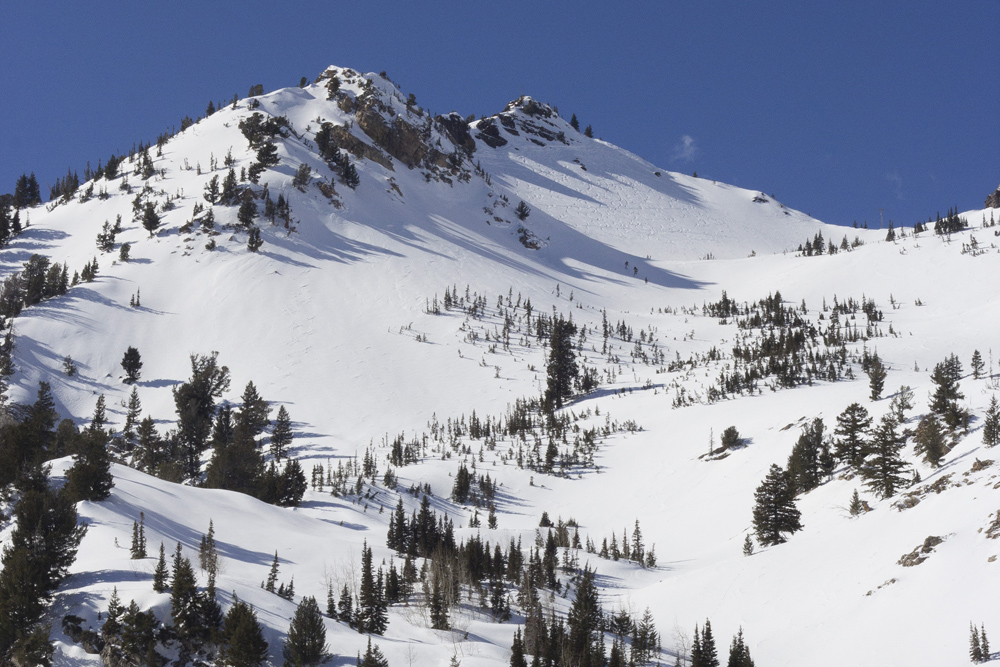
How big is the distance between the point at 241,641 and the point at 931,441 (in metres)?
28.0

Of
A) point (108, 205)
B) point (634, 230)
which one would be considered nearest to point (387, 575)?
point (108, 205)

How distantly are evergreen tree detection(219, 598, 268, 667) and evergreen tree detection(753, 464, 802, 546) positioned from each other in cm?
2299

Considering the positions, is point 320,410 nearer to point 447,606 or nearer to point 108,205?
point 447,606

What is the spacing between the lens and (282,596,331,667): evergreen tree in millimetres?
19938

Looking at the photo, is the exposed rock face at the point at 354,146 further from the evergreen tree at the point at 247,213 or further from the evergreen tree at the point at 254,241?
the evergreen tree at the point at 254,241

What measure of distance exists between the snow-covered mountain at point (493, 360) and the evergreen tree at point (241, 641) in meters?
1.53

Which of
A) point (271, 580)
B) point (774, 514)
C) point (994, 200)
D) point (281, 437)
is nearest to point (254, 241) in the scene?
point (281, 437)

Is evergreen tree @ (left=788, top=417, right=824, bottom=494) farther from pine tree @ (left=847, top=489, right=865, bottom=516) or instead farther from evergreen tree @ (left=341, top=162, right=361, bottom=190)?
evergreen tree @ (left=341, top=162, right=361, bottom=190)

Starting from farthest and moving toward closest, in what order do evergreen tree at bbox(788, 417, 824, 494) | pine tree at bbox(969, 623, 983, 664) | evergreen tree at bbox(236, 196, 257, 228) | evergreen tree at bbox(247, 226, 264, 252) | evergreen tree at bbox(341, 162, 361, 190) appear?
evergreen tree at bbox(341, 162, 361, 190)
evergreen tree at bbox(236, 196, 257, 228)
evergreen tree at bbox(247, 226, 264, 252)
evergreen tree at bbox(788, 417, 824, 494)
pine tree at bbox(969, 623, 983, 664)

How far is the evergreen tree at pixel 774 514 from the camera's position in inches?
1294

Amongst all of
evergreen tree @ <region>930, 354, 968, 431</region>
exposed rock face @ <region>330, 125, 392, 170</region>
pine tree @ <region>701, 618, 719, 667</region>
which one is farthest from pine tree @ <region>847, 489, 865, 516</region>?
exposed rock face @ <region>330, 125, 392, 170</region>

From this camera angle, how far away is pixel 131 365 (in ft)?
229

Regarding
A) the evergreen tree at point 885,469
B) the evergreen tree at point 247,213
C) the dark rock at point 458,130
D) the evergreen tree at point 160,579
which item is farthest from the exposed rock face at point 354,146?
the evergreen tree at point 160,579

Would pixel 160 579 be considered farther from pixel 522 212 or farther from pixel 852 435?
pixel 522 212
